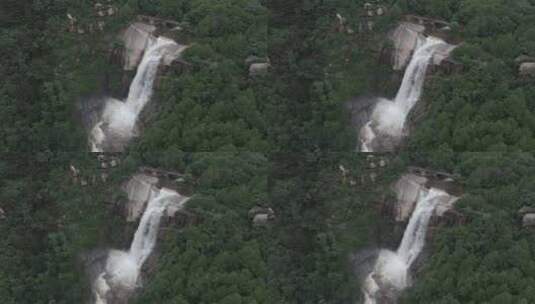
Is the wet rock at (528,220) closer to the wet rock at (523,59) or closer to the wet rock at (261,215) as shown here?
the wet rock at (523,59)

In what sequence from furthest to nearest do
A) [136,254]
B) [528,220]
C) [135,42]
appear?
[135,42] < [136,254] < [528,220]

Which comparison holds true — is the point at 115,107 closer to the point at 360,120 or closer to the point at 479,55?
the point at 360,120

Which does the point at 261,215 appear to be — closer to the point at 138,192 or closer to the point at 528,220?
the point at 138,192

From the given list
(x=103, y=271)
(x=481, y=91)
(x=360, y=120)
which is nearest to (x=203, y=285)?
(x=103, y=271)

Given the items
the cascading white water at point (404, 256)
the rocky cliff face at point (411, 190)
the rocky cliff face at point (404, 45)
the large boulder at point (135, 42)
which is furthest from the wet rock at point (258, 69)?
the cascading white water at point (404, 256)

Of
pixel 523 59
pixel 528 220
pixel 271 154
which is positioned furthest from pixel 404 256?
pixel 523 59
